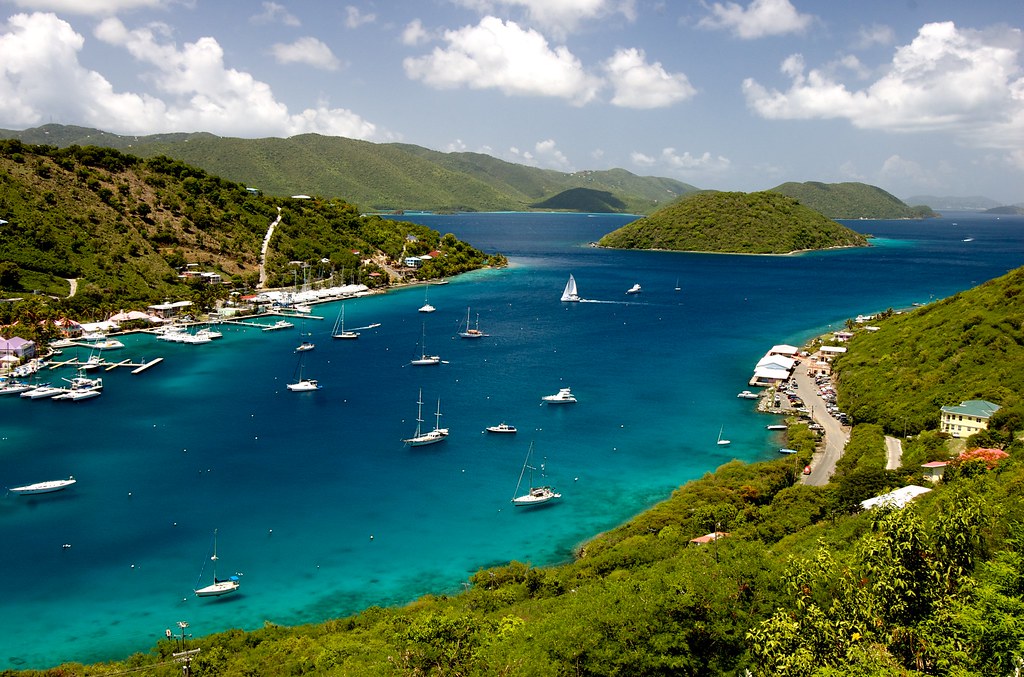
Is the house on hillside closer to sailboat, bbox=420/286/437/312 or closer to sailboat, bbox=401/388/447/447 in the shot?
sailboat, bbox=401/388/447/447

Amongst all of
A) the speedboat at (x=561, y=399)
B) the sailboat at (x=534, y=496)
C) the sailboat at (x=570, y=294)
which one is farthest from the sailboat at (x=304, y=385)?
the sailboat at (x=570, y=294)

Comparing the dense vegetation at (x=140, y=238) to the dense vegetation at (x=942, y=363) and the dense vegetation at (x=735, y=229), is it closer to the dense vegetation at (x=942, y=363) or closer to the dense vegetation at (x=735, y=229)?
the dense vegetation at (x=942, y=363)

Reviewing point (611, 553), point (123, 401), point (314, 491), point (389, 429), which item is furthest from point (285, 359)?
point (611, 553)

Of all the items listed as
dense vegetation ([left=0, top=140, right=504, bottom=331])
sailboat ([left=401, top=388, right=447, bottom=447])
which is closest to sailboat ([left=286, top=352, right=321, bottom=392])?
sailboat ([left=401, top=388, right=447, bottom=447])

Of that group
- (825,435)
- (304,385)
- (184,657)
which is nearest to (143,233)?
(304,385)

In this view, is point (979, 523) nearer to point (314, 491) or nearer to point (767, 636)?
point (767, 636)

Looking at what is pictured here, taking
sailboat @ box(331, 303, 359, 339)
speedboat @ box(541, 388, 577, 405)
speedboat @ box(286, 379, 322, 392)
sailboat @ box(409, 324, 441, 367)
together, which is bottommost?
speedboat @ box(541, 388, 577, 405)
